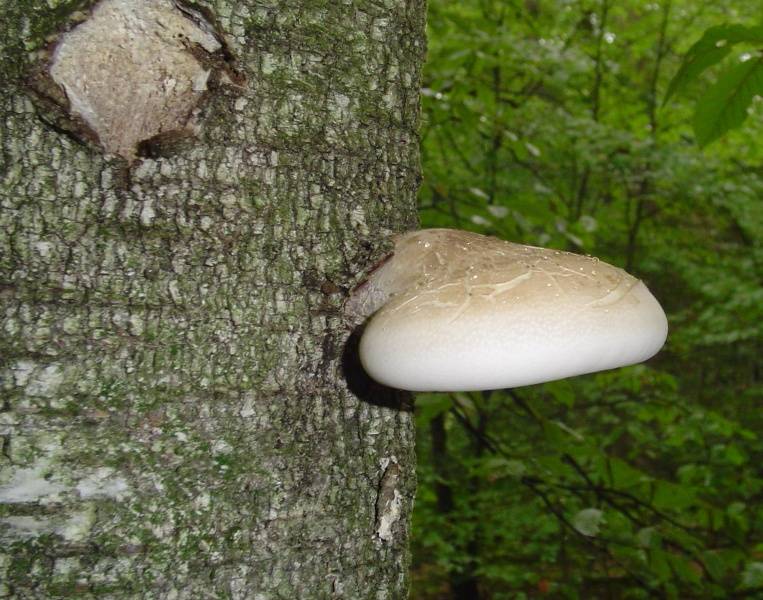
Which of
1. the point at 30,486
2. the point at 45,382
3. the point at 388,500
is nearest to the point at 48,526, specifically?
the point at 30,486

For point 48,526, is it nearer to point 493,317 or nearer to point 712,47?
point 493,317

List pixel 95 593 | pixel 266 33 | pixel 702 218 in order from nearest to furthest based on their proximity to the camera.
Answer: pixel 95 593
pixel 266 33
pixel 702 218

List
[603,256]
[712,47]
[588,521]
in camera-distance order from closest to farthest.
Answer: [712,47]
[588,521]
[603,256]

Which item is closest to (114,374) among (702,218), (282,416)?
(282,416)

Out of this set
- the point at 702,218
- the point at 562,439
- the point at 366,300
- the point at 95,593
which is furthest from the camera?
the point at 702,218

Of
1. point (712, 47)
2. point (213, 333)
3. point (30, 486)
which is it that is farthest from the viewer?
point (712, 47)

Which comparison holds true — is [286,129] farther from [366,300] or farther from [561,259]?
[561,259]
